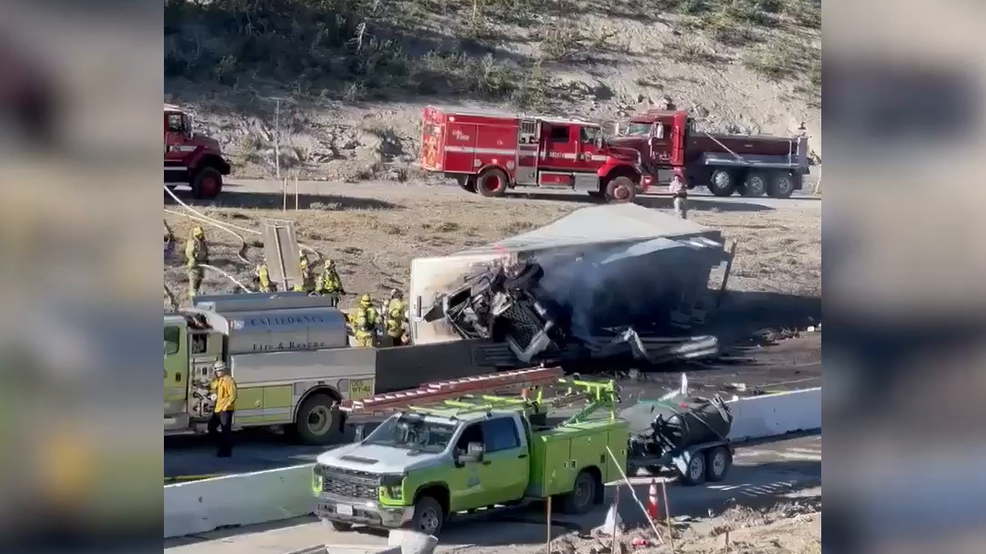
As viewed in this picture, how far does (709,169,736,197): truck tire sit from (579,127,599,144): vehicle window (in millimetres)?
3456

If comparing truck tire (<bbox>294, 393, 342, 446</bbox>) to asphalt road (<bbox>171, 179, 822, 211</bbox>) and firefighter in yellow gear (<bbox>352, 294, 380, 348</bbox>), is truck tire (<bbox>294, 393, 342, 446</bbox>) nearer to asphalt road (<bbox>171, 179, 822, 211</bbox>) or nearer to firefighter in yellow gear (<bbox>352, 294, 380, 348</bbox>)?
firefighter in yellow gear (<bbox>352, 294, 380, 348</bbox>)

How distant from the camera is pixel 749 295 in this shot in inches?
893

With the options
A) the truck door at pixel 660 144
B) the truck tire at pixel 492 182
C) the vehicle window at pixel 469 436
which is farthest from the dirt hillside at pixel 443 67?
the vehicle window at pixel 469 436

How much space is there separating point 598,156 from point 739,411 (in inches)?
509

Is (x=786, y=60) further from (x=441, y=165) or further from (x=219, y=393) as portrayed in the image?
(x=219, y=393)

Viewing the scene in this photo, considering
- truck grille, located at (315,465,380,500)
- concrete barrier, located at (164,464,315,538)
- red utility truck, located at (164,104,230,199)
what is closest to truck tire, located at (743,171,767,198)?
red utility truck, located at (164,104,230,199)

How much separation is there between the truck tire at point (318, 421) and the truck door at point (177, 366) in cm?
123

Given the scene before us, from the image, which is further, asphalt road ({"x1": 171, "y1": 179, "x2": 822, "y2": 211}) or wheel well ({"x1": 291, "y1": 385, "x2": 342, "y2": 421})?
asphalt road ({"x1": 171, "y1": 179, "x2": 822, "y2": 211})

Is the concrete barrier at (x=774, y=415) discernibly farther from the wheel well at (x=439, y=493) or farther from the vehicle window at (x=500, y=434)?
the wheel well at (x=439, y=493)

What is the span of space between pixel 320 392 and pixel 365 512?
325 centimetres

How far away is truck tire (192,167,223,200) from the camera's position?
24.1 meters

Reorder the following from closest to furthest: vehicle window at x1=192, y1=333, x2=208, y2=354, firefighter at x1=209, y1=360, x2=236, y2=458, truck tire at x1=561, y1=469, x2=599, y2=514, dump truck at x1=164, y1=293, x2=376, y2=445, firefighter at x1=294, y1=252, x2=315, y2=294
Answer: truck tire at x1=561, y1=469, x2=599, y2=514 < firefighter at x1=209, y1=360, x2=236, y2=458 < dump truck at x1=164, y1=293, x2=376, y2=445 < vehicle window at x1=192, y1=333, x2=208, y2=354 < firefighter at x1=294, y1=252, x2=315, y2=294

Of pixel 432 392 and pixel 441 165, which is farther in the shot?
pixel 441 165
